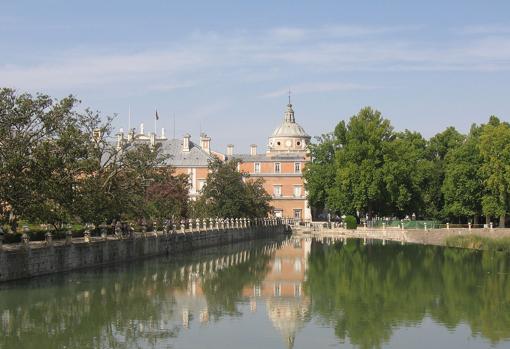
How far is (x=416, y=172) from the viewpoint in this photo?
258ft

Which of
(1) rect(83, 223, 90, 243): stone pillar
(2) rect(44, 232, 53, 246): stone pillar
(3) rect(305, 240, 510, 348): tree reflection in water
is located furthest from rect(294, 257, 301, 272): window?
(2) rect(44, 232, 53, 246): stone pillar

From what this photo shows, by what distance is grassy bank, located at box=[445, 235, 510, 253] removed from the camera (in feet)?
176

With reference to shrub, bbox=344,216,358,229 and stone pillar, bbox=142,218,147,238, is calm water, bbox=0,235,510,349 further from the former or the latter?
shrub, bbox=344,216,358,229

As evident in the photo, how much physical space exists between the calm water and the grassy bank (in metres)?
10.5

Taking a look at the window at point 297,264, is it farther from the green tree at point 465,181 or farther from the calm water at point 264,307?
the green tree at point 465,181

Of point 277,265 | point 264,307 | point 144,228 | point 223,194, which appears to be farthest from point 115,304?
point 223,194

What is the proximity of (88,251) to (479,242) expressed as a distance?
94.8 ft

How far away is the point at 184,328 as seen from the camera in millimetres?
21984

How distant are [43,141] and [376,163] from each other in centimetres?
4750

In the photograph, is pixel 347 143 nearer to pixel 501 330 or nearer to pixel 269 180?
pixel 269 180

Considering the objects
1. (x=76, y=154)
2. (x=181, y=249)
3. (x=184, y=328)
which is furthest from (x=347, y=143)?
(x=184, y=328)

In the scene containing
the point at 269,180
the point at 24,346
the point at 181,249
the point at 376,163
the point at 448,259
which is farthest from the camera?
the point at 269,180

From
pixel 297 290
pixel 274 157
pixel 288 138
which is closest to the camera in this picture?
pixel 297 290

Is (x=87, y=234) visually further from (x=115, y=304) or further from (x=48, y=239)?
(x=115, y=304)
